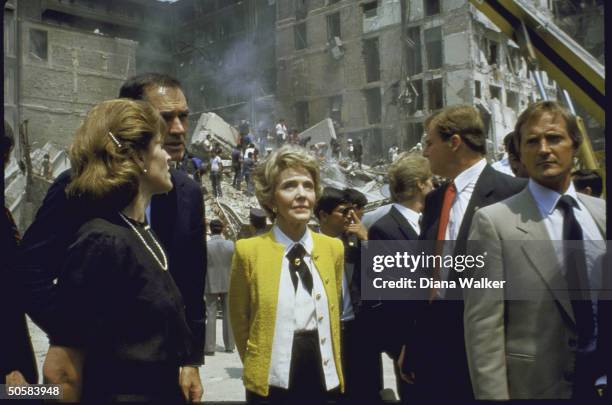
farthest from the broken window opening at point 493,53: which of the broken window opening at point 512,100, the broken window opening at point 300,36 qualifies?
the broken window opening at point 300,36

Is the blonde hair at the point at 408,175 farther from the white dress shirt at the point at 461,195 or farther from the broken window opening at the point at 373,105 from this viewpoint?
the broken window opening at the point at 373,105

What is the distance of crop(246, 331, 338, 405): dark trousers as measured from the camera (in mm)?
2430

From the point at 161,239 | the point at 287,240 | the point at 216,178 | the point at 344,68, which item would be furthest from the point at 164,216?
the point at 344,68

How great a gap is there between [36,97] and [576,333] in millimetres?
24993

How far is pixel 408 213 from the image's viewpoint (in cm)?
334

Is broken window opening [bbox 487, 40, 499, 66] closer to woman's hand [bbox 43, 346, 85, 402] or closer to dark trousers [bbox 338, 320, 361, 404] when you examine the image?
dark trousers [bbox 338, 320, 361, 404]

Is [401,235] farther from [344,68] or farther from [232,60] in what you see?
[232,60]

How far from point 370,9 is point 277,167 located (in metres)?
25.6

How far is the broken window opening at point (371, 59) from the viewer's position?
26.1m

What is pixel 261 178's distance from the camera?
2748 millimetres

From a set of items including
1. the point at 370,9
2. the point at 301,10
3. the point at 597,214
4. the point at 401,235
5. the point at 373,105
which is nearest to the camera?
the point at 597,214

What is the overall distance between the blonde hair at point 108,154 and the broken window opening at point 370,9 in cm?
2573

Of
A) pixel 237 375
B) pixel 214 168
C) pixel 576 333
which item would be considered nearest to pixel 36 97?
pixel 214 168

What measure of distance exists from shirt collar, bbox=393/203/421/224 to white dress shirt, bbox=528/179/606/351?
1.07 meters
